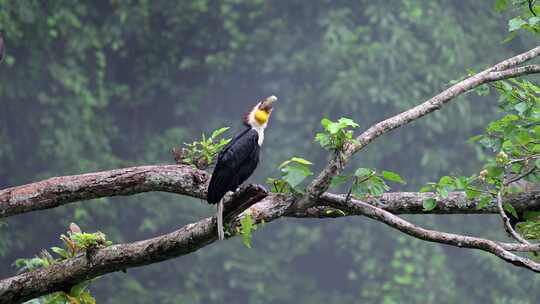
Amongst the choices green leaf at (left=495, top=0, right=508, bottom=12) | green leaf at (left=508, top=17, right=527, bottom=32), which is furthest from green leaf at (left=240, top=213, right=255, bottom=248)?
green leaf at (left=495, top=0, right=508, bottom=12)

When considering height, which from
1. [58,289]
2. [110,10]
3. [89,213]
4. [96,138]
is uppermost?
[110,10]

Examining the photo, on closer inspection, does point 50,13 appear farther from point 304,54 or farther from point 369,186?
point 369,186

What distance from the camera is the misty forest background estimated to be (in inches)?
333

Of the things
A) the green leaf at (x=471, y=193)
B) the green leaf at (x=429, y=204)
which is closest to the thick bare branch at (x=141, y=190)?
the green leaf at (x=429, y=204)

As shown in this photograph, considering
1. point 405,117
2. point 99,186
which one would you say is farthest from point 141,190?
point 405,117

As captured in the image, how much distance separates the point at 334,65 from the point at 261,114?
621cm

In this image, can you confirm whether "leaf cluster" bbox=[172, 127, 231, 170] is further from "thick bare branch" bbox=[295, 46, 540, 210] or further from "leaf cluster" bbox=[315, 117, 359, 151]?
"leaf cluster" bbox=[315, 117, 359, 151]

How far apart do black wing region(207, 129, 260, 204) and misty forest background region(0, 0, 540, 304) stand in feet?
16.9

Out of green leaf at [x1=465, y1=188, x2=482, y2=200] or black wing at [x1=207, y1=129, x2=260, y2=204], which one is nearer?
green leaf at [x1=465, y1=188, x2=482, y2=200]

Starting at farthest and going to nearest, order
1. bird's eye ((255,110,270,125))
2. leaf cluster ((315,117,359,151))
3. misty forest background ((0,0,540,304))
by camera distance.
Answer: misty forest background ((0,0,540,304))
bird's eye ((255,110,270,125))
leaf cluster ((315,117,359,151))

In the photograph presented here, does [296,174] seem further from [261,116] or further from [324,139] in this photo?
[261,116]

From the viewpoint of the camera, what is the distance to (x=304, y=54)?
32.0 feet

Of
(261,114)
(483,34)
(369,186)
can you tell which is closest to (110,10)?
(483,34)

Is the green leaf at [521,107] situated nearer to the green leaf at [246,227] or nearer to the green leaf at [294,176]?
the green leaf at [294,176]
